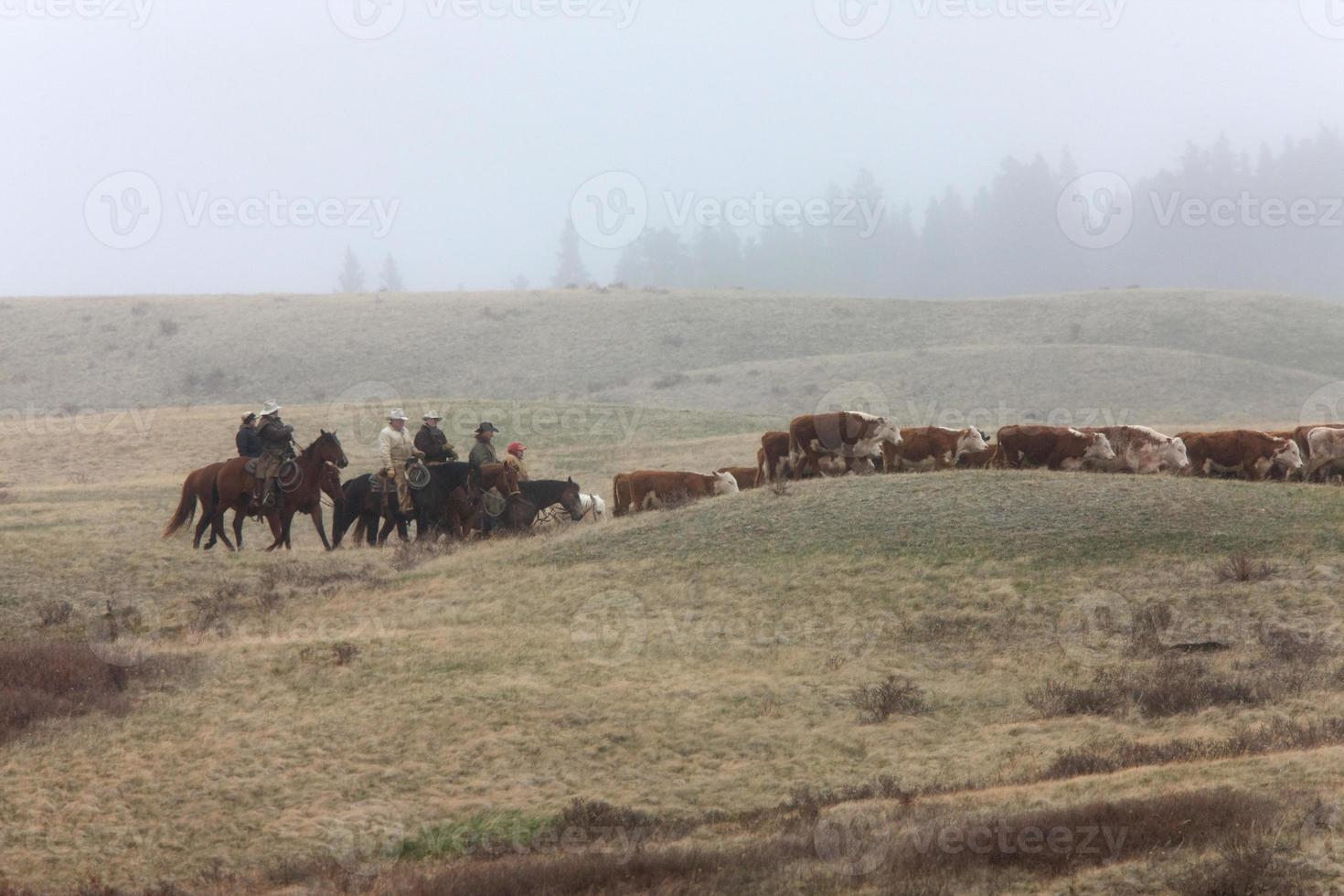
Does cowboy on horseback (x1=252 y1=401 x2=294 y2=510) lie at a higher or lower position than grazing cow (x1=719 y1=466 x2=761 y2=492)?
higher

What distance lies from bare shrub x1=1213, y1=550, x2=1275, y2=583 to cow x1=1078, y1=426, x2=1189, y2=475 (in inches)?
248

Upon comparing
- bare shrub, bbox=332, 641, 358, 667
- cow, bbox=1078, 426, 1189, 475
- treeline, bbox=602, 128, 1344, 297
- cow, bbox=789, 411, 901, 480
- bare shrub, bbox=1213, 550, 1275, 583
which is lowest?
bare shrub, bbox=332, 641, 358, 667

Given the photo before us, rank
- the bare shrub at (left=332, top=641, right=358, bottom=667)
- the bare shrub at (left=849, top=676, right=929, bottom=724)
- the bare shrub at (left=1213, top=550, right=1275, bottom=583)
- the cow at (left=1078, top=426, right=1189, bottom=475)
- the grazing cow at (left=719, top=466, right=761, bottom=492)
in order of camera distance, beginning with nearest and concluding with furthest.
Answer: the bare shrub at (left=849, top=676, right=929, bottom=724) → the bare shrub at (left=332, top=641, right=358, bottom=667) → the bare shrub at (left=1213, top=550, right=1275, bottom=583) → the cow at (left=1078, top=426, right=1189, bottom=475) → the grazing cow at (left=719, top=466, right=761, bottom=492)

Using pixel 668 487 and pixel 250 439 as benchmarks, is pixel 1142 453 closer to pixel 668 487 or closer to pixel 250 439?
pixel 668 487

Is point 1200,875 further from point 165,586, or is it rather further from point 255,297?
point 255,297

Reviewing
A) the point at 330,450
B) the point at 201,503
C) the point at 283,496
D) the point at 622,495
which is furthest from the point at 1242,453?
the point at 201,503

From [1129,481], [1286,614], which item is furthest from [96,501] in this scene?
[1286,614]

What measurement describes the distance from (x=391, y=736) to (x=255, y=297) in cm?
7600

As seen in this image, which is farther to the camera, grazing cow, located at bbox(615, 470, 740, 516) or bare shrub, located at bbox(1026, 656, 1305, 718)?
grazing cow, located at bbox(615, 470, 740, 516)

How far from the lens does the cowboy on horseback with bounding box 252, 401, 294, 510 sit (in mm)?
25734

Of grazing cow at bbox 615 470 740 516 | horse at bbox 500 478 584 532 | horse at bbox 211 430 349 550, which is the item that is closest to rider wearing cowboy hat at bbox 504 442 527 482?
horse at bbox 500 478 584 532

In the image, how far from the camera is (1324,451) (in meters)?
25.0

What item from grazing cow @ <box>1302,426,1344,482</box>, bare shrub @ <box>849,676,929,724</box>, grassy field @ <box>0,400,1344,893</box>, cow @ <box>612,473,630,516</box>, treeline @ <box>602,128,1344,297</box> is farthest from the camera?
treeline @ <box>602,128,1344,297</box>

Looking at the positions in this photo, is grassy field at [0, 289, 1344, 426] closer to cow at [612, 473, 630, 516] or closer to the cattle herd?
the cattle herd
